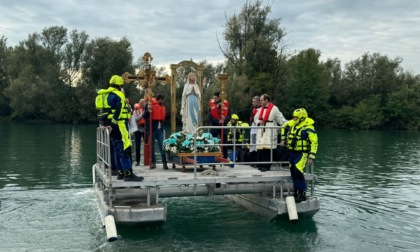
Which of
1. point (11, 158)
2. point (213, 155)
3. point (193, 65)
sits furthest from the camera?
point (11, 158)

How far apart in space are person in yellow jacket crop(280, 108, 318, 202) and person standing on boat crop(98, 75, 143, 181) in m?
3.93

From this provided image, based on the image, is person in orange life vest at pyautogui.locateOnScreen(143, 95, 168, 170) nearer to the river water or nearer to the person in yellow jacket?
the river water

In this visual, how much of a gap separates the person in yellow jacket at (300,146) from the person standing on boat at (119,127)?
3.93 m

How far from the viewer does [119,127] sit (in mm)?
11156

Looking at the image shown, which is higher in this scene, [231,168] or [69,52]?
[69,52]

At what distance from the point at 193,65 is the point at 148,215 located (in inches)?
239

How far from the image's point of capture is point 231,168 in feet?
46.0

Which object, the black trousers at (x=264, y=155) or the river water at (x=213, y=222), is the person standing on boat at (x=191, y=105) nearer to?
the black trousers at (x=264, y=155)

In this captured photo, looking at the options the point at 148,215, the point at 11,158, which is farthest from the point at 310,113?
the point at 148,215

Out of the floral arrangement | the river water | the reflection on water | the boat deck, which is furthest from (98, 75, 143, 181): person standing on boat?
the reflection on water

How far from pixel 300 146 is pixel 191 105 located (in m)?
4.14

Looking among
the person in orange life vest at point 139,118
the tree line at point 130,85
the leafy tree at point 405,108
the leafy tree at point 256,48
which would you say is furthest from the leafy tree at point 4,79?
the person in orange life vest at point 139,118

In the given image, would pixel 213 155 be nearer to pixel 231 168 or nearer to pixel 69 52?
pixel 231 168

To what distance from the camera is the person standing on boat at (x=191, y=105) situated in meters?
14.4
